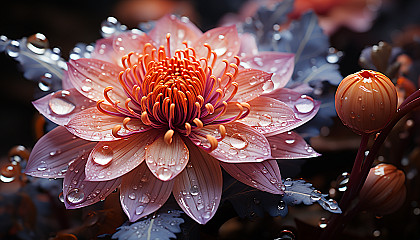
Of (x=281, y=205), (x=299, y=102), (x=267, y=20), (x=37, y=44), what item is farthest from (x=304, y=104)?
(x=37, y=44)

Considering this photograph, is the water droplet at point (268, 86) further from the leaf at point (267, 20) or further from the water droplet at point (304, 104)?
the leaf at point (267, 20)

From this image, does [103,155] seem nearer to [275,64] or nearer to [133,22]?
[275,64]

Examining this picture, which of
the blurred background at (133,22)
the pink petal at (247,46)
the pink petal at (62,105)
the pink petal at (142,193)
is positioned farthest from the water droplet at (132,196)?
the blurred background at (133,22)

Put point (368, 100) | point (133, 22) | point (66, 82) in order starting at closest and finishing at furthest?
point (368, 100) < point (66, 82) < point (133, 22)

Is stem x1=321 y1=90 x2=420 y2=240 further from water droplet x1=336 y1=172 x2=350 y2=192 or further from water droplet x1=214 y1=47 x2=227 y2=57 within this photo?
water droplet x1=214 y1=47 x2=227 y2=57

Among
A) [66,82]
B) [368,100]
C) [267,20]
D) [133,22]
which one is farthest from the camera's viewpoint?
[133,22]

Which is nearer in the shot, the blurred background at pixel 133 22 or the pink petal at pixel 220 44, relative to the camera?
the pink petal at pixel 220 44
